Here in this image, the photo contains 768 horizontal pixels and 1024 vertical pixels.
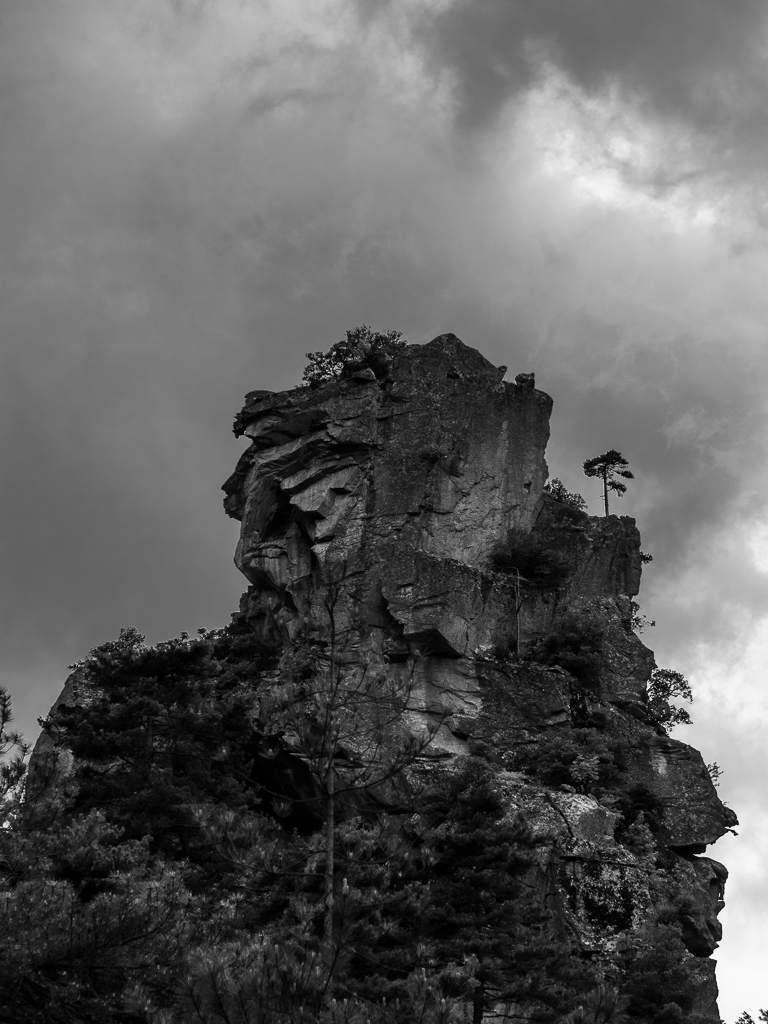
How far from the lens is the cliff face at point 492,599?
3788 centimetres

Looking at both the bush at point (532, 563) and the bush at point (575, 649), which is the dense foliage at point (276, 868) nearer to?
the bush at point (575, 649)

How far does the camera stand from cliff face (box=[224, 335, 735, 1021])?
3788cm

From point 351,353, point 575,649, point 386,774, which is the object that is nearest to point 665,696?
point 575,649

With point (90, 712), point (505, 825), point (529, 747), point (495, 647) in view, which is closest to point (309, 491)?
point (495, 647)

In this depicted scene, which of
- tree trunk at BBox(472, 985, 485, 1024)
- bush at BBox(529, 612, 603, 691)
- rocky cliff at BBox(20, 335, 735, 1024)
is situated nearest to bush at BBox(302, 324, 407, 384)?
rocky cliff at BBox(20, 335, 735, 1024)

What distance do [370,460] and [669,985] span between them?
26.9 metres

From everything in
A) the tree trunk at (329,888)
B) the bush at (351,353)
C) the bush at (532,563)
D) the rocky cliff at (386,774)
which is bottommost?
the tree trunk at (329,888)

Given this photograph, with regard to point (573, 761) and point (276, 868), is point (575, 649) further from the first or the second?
point (276, 868)

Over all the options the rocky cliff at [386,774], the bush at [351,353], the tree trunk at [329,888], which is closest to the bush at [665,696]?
the rocky cliff at [386,774]

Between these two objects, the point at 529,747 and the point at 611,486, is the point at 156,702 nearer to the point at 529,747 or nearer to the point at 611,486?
the point at 529,747

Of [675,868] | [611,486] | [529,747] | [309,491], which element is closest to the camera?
[675,868]

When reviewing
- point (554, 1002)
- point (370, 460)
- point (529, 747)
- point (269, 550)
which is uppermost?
point (370, 460)

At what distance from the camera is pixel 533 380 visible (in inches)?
2122

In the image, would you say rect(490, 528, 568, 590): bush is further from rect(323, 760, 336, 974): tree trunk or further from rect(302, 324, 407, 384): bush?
rect(323, 760, 336, 974): tree trunk
